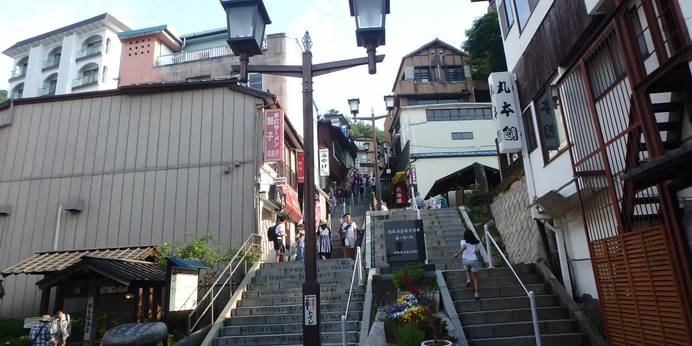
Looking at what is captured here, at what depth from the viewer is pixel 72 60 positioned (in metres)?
47.9

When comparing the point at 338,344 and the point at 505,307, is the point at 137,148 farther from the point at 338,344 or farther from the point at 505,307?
the point at 505,307

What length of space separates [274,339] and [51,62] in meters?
53.8

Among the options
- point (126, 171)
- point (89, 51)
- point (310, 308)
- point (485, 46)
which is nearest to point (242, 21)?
point (310, 308)

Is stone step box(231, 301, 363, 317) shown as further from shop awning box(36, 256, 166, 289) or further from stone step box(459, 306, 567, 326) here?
stone step box(459, 306, 567, 326)

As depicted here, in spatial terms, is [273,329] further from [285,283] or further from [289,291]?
[285,283]

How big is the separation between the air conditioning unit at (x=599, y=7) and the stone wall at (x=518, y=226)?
267 inches

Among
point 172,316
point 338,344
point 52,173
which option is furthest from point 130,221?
point 338,344

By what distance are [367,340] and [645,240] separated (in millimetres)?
5320

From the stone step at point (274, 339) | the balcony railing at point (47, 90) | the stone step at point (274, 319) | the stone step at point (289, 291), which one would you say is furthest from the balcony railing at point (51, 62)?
the stone step at point (274, 339)

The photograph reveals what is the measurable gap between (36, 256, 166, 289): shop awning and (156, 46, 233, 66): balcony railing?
21.7 meters

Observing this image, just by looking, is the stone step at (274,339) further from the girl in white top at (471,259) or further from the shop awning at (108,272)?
the girl in white top at (471,259)

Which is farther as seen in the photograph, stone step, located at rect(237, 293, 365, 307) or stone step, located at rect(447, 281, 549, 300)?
stone step, located at rect(237, 293, 365, 307)

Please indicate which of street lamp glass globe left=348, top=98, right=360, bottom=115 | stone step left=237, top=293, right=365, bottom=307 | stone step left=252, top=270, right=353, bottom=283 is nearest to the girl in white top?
stone step left=237, top=293, right=365, bottom=307

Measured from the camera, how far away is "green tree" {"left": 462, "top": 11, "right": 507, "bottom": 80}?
37031 mm
